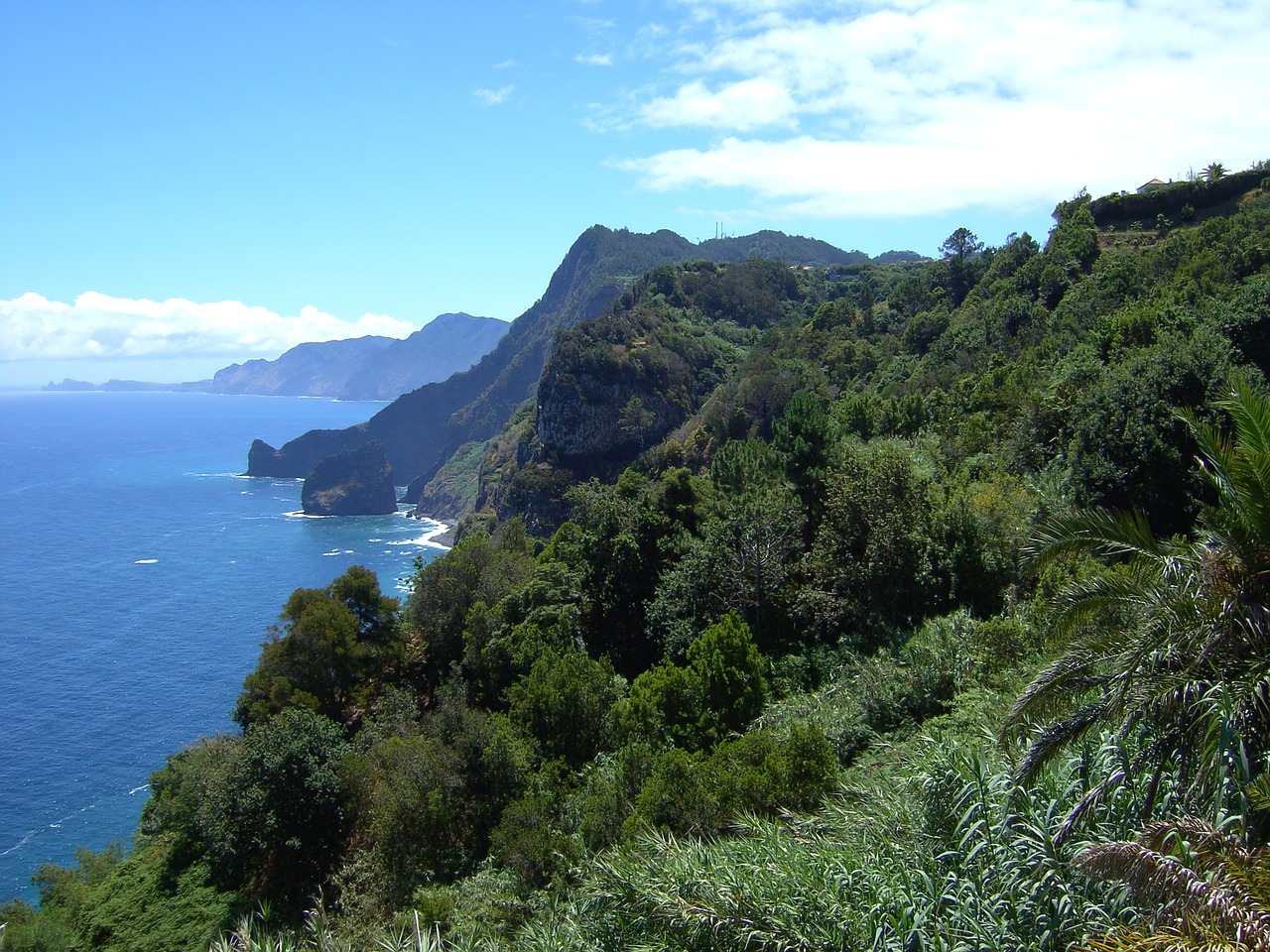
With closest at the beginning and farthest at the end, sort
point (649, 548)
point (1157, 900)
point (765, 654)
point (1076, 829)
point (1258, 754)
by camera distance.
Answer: point (1157, 900)
point (1258, 754)
point (1076, 829)
point (765, 654)
point (649, 548)

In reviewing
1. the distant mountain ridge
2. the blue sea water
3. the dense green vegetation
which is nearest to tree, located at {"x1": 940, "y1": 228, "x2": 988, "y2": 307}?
the dense green vegetation

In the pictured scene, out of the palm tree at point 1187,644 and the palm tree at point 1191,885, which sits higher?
the palm tree at point 1187,644

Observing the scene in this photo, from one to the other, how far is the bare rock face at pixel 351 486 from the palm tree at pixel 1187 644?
438 ft

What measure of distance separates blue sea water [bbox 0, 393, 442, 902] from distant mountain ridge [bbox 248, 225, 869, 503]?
2414cm

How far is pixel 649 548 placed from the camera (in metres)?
28.6

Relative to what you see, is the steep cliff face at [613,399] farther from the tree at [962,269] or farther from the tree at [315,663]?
the tree at [315,663]

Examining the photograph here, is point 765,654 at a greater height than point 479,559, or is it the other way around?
point 479,559

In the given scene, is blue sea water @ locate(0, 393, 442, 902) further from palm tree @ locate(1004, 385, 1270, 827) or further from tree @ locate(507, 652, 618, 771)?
palm tree @ locate(1004, 385, 1270, 827)

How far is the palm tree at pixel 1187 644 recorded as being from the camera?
6160mm

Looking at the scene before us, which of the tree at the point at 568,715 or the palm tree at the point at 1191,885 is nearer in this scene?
the palm tree at the point at 1191,885

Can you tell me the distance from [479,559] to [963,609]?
712 inches

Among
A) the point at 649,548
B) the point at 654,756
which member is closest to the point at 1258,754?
the point at 654,756

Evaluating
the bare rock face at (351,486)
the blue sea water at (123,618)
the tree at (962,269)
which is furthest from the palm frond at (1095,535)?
the bare rock face at (351,486)

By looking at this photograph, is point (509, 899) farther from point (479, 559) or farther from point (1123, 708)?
point (479, 559)
